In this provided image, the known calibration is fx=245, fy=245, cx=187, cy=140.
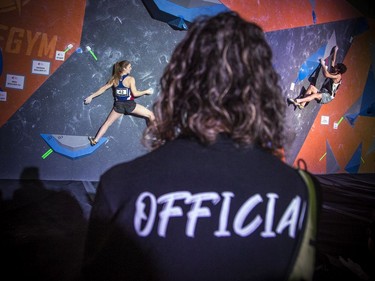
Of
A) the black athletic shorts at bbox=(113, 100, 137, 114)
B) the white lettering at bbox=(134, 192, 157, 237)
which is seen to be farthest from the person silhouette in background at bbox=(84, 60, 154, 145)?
the white lettering at bbox=(134, 192, 157, 237)

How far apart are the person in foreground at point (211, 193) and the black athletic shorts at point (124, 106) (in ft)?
9.62

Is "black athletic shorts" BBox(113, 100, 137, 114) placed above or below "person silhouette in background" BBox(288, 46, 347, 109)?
below

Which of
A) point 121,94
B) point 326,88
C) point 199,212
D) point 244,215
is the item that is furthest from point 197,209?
point 326,88

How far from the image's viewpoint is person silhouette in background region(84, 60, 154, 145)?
3455 millimetres

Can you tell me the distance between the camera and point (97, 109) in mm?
3590

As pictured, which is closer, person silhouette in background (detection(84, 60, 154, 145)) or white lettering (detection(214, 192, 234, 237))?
white lettering (detection(214, 192, 234, 237))

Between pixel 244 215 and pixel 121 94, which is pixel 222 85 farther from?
pixel 121 94

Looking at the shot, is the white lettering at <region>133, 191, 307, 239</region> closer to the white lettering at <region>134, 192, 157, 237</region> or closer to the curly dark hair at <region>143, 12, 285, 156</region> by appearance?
the white lettering at <region>134, 192, 157, 237</region>

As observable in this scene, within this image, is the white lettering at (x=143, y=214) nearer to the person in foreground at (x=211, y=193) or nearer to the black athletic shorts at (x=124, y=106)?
the person in foreground at (x=211, y=193)

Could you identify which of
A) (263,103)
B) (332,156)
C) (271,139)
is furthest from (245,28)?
(332,156)

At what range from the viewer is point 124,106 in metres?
3.59

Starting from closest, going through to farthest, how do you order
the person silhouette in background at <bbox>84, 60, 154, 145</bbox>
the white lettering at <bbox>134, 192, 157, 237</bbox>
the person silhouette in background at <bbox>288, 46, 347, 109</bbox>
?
the white lettering at <bbox>134, 192, 157, 237</bbox>, the person silhouette in background at <bbox>84, 60, 154, 145</bbox>, the person silhouette in background at <bbox>288, 46, 347, 109</bbox>

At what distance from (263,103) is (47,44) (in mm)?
3370

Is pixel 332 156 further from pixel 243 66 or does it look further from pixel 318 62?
pixel 243 66
